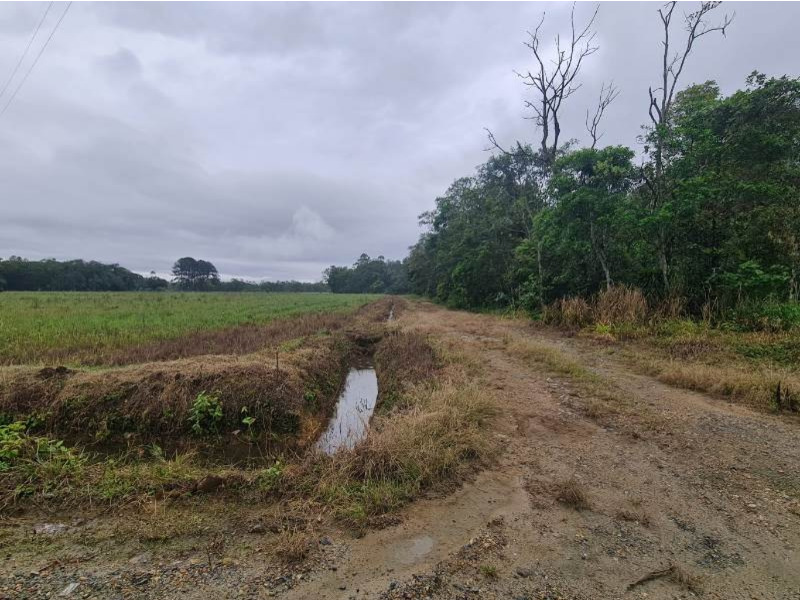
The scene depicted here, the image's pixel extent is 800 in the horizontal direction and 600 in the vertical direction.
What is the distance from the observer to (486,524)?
2.97 meters

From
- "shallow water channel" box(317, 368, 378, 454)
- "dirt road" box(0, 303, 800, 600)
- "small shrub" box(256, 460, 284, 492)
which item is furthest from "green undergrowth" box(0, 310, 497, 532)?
"shallow water channel" box(317, 368, 378, 454)

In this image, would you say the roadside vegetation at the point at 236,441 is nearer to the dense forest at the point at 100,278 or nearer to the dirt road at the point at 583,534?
the dirt road at the point at 583,534

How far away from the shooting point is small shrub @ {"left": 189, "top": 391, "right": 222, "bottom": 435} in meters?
5.72

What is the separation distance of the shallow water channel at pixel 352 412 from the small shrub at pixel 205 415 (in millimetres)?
1736

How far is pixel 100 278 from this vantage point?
232 feet

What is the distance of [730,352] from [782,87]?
322 inches

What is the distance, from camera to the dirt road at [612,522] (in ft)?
7.73

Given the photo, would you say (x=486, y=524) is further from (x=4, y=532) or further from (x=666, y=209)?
(x=666, y=209)

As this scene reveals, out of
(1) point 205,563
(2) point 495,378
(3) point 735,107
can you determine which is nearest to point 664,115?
(3) point 735,107

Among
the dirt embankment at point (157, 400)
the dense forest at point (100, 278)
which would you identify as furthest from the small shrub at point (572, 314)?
the dense forest at point (100, 278)

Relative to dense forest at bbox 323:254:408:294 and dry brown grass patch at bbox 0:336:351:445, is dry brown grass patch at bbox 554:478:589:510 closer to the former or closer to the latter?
dry brown grass patch at bbox 0:336:351:445

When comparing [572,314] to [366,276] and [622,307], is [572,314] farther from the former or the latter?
[366,276]

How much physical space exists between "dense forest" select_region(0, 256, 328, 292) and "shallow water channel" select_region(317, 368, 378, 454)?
7874 cm

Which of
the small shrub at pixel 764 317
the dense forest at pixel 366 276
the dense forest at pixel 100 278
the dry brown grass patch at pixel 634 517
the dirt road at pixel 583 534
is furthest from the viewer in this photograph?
the dense forest at pixel 366 276
